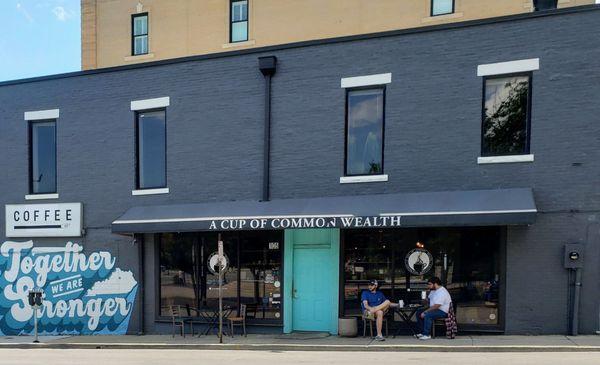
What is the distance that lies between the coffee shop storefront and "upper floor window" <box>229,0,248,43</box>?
9332mm

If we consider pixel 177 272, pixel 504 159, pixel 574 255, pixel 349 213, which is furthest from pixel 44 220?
pixel 574 255

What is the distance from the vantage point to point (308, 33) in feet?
61.9

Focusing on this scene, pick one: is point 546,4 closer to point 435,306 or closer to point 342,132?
point 342,132

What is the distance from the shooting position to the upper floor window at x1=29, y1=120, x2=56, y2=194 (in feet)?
47.9

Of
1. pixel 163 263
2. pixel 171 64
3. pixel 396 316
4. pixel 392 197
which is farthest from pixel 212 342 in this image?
pixel 171 64

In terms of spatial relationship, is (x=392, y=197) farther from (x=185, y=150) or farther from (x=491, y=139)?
(x=185, y=150)

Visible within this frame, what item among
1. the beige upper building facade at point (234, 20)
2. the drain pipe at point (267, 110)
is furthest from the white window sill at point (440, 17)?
the drain pipe at point (267, 110)

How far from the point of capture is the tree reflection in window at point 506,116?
1079 cm

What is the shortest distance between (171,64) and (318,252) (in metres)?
6.06

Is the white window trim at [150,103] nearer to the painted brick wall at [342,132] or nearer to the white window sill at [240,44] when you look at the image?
the painted brick wall at [342,132]

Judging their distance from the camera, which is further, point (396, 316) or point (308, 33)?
point (308, 33)

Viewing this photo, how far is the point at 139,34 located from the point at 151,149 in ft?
32.0

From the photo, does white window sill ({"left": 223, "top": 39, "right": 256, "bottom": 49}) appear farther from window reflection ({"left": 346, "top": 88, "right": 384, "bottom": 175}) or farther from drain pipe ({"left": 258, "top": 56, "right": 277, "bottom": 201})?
window reflection ({"left": 346, "top": 88, "right": 384, "bottom": 175})

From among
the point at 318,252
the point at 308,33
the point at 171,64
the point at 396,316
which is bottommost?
the point at 396,316
